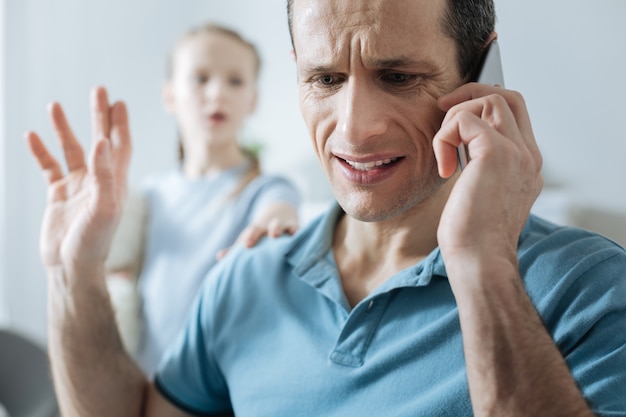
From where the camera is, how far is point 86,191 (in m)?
1.10

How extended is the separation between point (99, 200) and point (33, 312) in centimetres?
154

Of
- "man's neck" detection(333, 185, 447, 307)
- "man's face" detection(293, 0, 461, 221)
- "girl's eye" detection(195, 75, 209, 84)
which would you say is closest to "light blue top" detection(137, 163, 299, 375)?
"girl's eye" detection(195, 75, 209, 84)

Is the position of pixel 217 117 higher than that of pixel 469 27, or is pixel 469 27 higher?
pixel 469 27

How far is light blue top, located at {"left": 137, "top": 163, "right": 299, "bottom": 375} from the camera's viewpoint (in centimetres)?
163

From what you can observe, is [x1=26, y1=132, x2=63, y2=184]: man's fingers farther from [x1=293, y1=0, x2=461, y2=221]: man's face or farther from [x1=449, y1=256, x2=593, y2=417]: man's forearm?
[x1=449, y1=256, x2=593, y2=417]: man's forearm

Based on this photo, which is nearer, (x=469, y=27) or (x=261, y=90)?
(x=469, y=27)

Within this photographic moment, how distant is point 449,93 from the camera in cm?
80

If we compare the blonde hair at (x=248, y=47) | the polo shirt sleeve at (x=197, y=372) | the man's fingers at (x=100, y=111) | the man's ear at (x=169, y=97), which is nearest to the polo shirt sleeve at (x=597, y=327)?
the polo shirt sleeve at (x=197, y=372)

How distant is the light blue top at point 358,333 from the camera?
73cm

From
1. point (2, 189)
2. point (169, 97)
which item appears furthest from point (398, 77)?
point (2, 189)

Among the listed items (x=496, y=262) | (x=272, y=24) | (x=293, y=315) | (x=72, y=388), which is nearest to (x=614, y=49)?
(x=496, y=262)

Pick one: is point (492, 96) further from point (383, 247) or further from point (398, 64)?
point (383, 247)

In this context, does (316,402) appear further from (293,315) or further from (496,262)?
(496,262)

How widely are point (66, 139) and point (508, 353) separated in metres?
0.79
